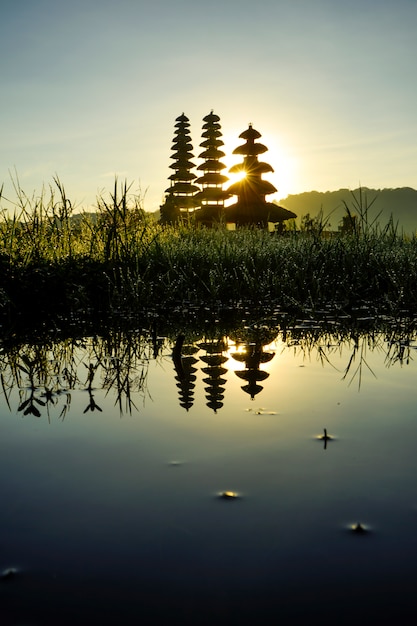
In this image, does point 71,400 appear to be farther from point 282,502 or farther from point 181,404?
point 282,502

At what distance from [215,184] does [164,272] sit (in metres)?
35.1

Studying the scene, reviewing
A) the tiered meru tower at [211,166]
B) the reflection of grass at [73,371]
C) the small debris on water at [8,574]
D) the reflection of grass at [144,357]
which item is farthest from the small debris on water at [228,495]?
the tiered meru tower at [211,166]

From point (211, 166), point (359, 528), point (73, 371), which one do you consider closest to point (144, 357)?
point (73, 371)

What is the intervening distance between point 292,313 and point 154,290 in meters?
1.94

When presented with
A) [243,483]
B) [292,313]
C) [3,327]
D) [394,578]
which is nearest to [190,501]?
[243,483]

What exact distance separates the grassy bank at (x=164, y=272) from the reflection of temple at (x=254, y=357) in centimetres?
157

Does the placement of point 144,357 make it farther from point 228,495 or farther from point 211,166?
point 211,166

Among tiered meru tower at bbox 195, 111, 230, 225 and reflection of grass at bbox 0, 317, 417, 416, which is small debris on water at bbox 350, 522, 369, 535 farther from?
tiered meru tower at bbox 195, 111, 230, 225

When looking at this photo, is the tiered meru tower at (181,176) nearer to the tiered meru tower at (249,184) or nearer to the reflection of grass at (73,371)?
the tiered meru tower at (249,184)

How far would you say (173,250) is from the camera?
8.52m

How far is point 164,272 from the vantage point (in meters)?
8.16

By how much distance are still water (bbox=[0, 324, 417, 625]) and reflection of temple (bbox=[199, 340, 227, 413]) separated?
20 mm

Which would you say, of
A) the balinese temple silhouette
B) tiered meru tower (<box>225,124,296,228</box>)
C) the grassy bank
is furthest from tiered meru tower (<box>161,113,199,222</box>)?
the grassy bank

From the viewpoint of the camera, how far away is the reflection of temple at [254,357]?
350cm
